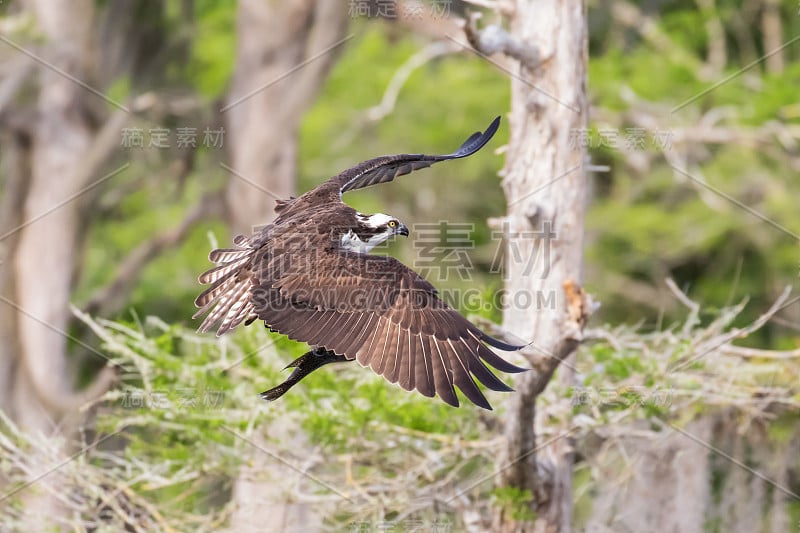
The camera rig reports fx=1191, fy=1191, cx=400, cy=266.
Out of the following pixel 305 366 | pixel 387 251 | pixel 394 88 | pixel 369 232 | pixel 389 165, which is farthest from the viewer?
pixel 387 251

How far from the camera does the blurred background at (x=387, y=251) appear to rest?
842 centimetres

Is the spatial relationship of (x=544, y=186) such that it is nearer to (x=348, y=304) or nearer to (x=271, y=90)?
(x=348, y=304)

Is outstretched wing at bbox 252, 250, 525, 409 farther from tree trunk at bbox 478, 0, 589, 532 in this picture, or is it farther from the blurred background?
the blurred background

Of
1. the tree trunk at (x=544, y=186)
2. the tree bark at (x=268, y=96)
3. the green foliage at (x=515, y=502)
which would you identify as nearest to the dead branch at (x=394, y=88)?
the tree bark at (x=268, y=96)

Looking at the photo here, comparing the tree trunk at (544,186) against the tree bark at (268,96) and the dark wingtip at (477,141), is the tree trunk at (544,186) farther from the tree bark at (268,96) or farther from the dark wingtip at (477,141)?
the tree bark at (268,96)

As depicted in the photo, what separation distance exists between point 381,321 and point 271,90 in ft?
33.9

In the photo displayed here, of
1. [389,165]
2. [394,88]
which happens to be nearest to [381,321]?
[389,165]

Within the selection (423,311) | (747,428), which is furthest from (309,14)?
(423,311)

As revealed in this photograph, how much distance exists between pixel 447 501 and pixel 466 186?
12.2 m

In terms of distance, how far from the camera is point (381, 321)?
6484 millimetres

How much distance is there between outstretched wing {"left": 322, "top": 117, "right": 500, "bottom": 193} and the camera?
25.4 feet

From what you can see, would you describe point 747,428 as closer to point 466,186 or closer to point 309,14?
point 309,14

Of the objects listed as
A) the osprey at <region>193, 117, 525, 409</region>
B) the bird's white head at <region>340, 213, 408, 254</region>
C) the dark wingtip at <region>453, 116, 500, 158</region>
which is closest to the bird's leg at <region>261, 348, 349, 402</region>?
the osprey at <region>193, 117, 525, 409</region>

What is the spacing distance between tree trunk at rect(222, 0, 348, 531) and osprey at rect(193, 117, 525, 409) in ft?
27.2
